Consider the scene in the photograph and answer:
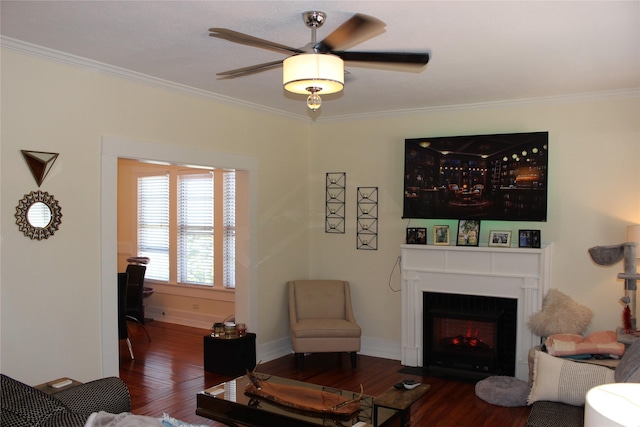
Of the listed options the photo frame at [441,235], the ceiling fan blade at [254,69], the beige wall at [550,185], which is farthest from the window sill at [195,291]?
the ceiling fan blade at [254,69]

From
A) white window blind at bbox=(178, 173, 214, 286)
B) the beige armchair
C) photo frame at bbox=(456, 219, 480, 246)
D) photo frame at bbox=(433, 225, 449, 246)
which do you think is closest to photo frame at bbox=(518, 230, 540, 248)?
photo frame at bbox=(456, 219, 480, 246)

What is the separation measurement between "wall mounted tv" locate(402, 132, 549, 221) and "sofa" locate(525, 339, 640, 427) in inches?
85.3

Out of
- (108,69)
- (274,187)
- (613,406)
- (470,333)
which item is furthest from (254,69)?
(470,333)

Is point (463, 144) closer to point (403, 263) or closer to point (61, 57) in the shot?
point (403, 263)

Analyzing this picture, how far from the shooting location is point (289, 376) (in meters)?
5.39

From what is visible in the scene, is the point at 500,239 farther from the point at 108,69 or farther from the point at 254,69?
the point at 108,69

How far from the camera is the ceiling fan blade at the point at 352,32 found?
7.81ft

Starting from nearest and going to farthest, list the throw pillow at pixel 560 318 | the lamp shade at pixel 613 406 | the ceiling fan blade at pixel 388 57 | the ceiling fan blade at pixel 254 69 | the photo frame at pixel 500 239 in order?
the lamp shade at pixel 613 406 → the ceiling fan blade at pixel 388 57 → the ceiling fan blade at pixel 254 69 → the throw pillow at pixel 560 318 → the photo frame at pixel 500 239

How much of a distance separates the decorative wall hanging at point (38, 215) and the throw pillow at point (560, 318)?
13.4 ft

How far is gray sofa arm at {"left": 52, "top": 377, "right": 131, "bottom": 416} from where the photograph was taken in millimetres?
2850

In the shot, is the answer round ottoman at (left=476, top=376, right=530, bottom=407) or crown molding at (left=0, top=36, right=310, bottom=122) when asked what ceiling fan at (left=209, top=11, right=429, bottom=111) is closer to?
crown molding at (left=0, top=36, right=310, bottom=122)

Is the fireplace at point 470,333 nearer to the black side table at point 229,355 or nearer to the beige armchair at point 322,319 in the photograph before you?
the beige armchair at point 322,319

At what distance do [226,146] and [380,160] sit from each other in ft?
5.73

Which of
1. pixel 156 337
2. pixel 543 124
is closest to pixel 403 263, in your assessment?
pixel 543 124
